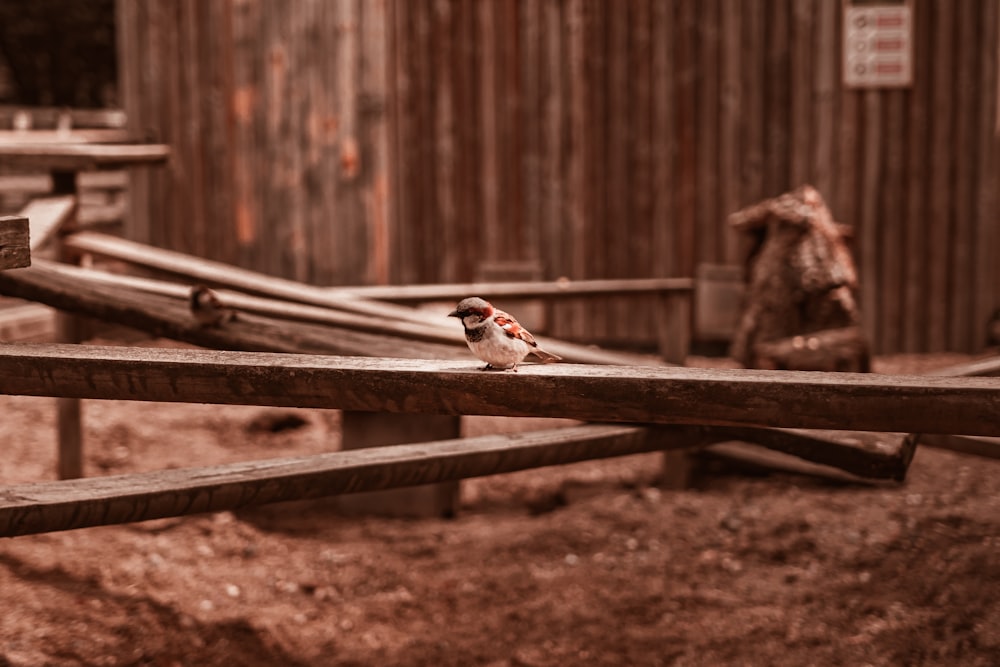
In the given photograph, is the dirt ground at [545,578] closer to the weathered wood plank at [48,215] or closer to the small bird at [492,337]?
the weathered wood plank at [48,215]

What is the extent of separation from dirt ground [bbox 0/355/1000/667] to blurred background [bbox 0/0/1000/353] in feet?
10.2

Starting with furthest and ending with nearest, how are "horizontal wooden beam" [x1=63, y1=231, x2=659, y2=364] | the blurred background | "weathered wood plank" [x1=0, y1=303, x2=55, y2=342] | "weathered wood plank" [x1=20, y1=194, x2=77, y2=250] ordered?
1. the blurred background
2. "weathered wood plank" [x1=0, y1=303, x2=55, y2=342]
3. "weathered wood plank" [x1=20, y1=194, x2=77, y2=250]
4. "horizontal wooden beam" [x1=63, y1=231, x2=659, y2=364]

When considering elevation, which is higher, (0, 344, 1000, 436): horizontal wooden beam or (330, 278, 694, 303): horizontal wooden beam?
(0, 344, 1000, 436): horizontal wooden beam

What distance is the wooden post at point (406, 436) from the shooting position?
5.38 m

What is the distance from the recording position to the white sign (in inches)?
336

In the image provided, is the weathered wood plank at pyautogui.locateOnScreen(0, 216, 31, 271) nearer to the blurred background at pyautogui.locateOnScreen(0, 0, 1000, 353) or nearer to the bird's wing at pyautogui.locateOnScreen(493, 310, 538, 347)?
the bird's wing at pyautogui.locateOnScreen(493, 310, 538, 347)

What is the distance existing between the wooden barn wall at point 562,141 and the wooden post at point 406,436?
12.0 feet

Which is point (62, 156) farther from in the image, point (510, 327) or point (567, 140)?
point (567, 140)

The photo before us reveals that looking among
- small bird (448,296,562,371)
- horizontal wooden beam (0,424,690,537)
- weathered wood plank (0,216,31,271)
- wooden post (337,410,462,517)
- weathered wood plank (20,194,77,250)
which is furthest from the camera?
wooden post (337,410,462,517)

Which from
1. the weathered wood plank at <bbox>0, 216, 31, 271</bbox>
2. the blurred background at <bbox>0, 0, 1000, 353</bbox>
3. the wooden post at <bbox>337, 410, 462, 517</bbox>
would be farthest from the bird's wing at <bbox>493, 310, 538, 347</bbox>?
the blurred background at <bbox>0, 0, 1000, 353</bbox>

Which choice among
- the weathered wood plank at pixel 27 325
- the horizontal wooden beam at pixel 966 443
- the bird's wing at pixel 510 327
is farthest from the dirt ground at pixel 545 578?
the bird's wing at pixel 510 327

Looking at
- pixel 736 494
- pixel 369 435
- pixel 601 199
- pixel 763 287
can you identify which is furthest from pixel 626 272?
pixel 369 435

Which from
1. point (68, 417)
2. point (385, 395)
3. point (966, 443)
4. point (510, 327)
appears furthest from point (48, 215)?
point (966, 443)

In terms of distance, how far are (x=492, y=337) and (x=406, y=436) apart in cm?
257
